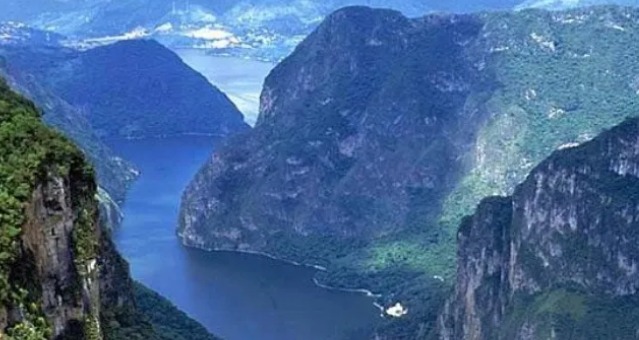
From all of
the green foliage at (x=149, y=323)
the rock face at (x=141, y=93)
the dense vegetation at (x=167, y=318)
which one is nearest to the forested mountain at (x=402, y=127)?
the dense vegetation at (x=167, y=318)

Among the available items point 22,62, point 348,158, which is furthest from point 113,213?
point 22,62

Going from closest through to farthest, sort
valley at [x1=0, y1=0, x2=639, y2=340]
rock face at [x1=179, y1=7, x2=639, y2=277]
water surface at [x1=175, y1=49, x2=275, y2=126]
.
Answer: valley at [x1=0, y1=0, x2=639, y2=340]
rock face at [x1=179, y1=7, x2=639, y2=277]
water surface at [x1=175, y1=49, x2=275, y2=126]

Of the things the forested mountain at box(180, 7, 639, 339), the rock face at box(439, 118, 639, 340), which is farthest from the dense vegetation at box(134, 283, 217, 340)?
the forested mountain at box(180, 7, 639, 339)

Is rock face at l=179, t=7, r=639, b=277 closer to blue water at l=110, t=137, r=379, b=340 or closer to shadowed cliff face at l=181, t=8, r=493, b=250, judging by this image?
shadowed cliff face at l=181, t=8, r=493, b=250

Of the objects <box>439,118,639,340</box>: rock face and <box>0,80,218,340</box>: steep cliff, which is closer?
<box>0,80,218,340</box>: steep cliff

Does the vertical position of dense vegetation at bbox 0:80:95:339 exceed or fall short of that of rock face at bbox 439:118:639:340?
it exceeds it

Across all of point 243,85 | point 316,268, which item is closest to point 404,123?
point 316,268
